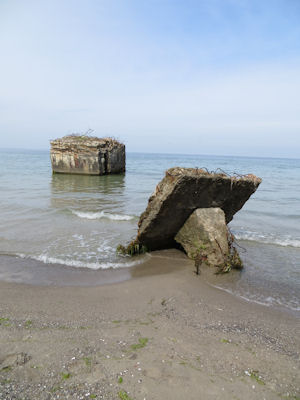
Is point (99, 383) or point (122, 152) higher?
point (122, 152)

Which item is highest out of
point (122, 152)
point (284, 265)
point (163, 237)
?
point (122, 152)

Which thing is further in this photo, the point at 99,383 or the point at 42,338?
the point at 42,338

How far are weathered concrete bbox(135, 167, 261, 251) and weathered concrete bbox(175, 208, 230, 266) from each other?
21cm

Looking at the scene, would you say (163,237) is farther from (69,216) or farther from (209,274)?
(69,216)

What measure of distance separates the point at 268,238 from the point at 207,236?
3.26 metres

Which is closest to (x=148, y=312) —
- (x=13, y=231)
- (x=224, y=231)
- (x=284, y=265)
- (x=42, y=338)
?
(x=42, y=338)

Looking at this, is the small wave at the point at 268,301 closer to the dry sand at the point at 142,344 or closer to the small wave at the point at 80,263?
the dry sand at the point at 142,344

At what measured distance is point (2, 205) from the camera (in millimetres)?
10875

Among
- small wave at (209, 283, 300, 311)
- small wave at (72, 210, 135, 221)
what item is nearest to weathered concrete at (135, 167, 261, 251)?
small wave at (209, 283, 300, 311)

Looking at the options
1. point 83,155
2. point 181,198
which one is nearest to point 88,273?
point 181,198

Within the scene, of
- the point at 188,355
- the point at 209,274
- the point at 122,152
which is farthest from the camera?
the point at 122,152

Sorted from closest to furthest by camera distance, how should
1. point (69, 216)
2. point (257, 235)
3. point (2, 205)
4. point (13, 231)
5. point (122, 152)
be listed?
point (13, 231) < point (257, 235) < point (69, 216) < point (2, 205) < point (122, 152)

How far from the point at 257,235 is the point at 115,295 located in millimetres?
5452

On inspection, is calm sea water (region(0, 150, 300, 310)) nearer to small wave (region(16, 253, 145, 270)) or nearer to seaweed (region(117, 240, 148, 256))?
small wave (region(16, 253, 145, 270))
